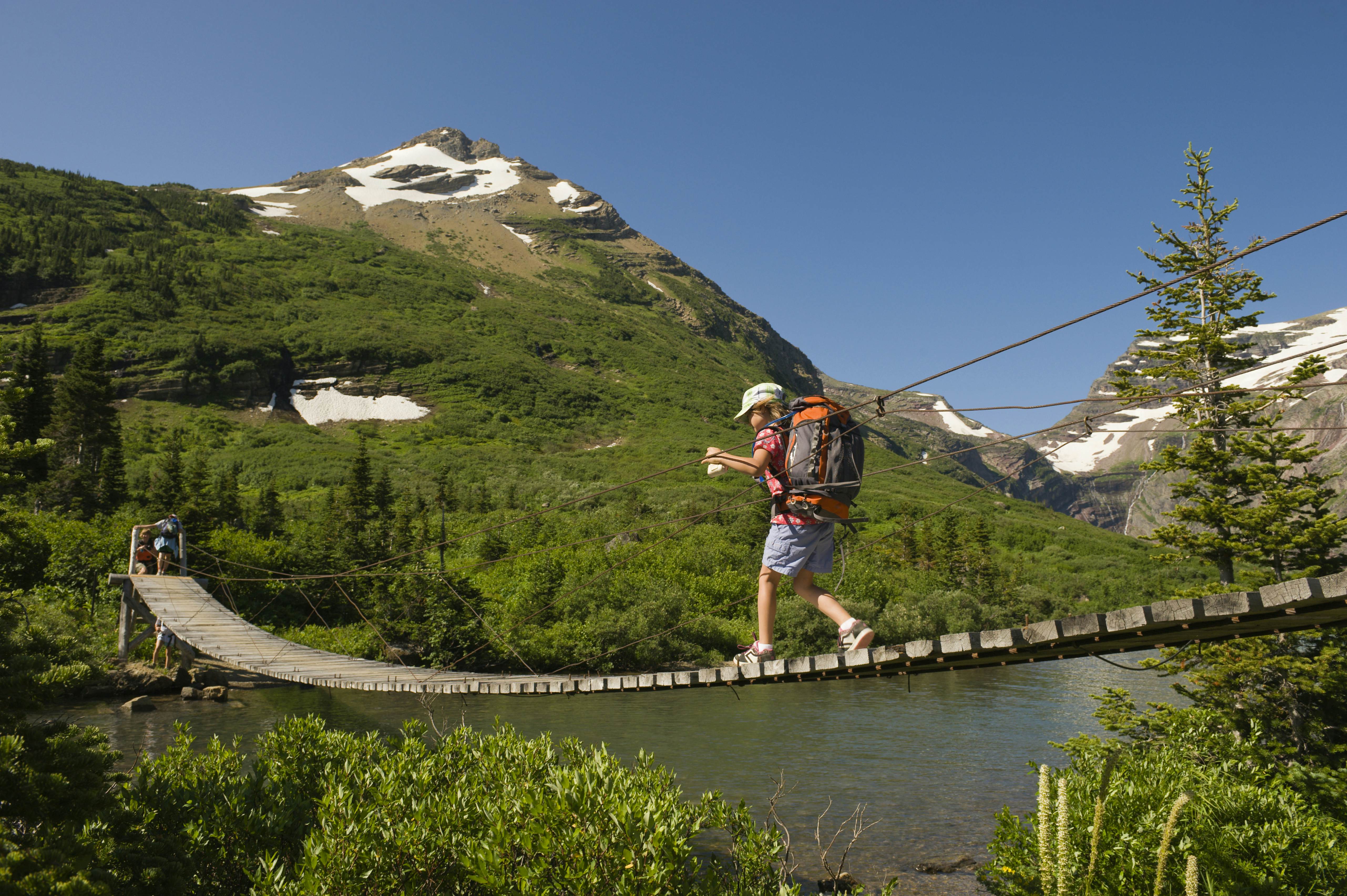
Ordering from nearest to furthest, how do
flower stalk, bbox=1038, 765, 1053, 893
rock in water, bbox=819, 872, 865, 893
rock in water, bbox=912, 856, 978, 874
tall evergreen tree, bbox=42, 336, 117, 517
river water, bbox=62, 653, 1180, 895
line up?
flower stalk, bbox=1038, 765, 1053, 893
rock in water, bbox=819, 872, 865, 893
rock in water, bbox=912, 856, 978, 874
river water, bbox=62, 653, 1180, 895
tall evergreen tree, bbox=42, 336, 117, 517

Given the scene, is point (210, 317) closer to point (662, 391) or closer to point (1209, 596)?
point (662, 391)

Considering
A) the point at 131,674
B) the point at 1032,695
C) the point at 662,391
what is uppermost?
the point at 662,391

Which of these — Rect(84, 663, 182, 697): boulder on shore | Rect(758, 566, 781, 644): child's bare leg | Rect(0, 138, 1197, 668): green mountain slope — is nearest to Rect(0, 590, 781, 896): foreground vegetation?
Rect(758, 566, 781, 644): child's bare leg

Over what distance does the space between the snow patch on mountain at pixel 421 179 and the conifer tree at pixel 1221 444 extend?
553 feet

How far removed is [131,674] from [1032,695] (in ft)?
86.2

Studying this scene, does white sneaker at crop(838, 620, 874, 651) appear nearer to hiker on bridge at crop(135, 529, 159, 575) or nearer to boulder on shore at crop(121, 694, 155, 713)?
hiker on bridge at crop(135, 529, 159, 575)

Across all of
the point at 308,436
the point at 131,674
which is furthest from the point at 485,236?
the point at 131,674

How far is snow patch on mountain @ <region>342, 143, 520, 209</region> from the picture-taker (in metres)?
165

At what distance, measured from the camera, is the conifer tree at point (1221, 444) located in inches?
441

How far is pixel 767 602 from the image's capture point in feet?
15.6

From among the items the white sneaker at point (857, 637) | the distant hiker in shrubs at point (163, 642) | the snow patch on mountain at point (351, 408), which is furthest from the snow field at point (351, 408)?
the white sneaker at point (857, 637)

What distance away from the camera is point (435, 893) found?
5762 mm

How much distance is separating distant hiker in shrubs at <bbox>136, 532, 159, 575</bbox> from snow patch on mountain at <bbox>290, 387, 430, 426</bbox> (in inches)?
2368

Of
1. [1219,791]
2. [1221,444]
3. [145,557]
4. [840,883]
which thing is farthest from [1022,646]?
[145,557]
